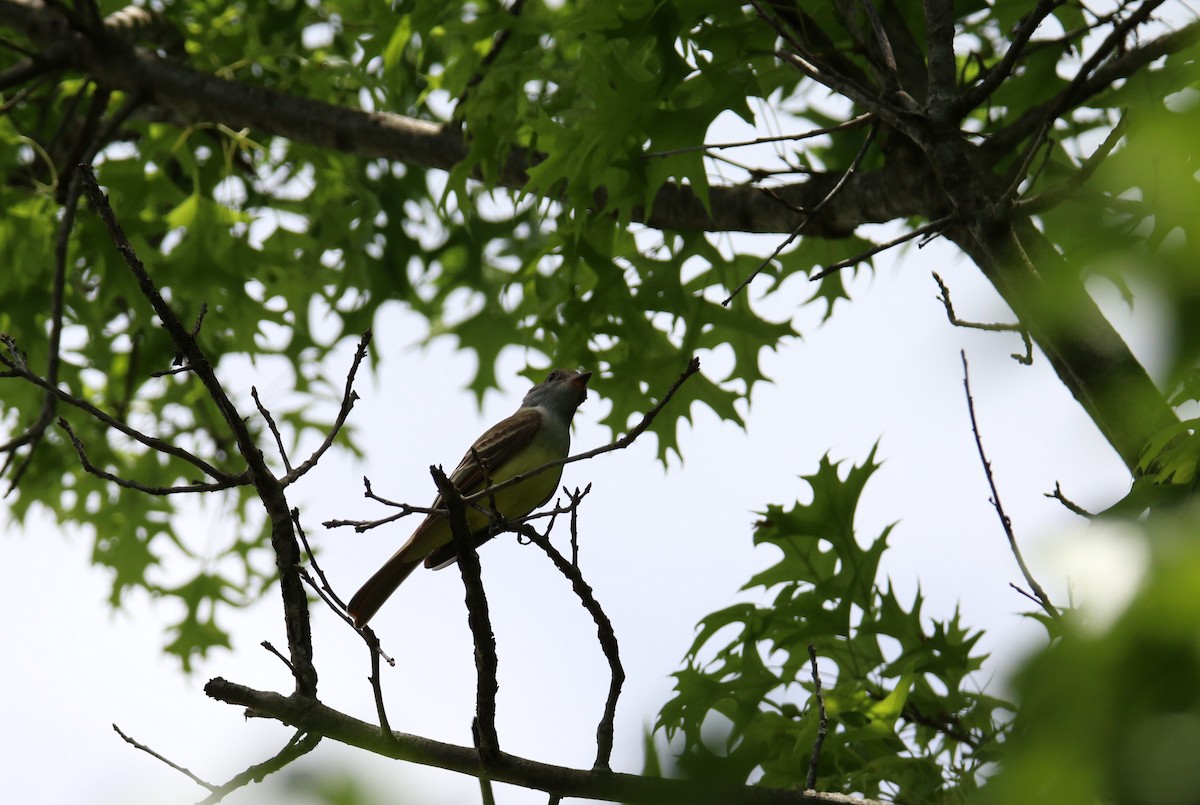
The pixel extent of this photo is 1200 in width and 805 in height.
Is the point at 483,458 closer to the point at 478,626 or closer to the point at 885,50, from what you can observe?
the point at 478,626

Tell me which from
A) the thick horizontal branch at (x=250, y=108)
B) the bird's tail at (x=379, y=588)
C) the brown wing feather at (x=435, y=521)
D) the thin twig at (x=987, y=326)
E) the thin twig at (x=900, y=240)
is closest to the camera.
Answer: the thin twig at (x=987, y=326)

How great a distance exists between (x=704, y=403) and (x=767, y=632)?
5.62 feet

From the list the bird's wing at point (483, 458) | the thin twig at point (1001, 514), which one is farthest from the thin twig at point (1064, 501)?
the bird's wing at point (483, 458)

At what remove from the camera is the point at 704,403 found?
6379mm

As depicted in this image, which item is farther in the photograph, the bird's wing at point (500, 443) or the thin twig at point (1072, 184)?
the bird's wing at point (500, 443)

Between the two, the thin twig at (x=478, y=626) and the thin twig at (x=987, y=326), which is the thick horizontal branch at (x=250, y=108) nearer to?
the thin twig at (x=987, y=326)

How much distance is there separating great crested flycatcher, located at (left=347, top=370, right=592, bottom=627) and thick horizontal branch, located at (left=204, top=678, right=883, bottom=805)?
1.09m

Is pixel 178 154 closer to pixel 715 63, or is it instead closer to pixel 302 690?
pixel 715 63

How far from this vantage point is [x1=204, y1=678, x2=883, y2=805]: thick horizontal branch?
9.20ft

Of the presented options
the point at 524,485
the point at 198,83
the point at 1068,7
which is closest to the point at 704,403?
the point at 524,485

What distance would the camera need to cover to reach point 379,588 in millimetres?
4562

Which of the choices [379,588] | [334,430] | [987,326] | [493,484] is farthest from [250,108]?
[987,326]

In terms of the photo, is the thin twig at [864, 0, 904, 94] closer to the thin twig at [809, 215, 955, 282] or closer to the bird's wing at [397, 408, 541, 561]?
the thin twig at [809, 215, 955, 282]

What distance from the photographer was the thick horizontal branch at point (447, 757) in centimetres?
280
